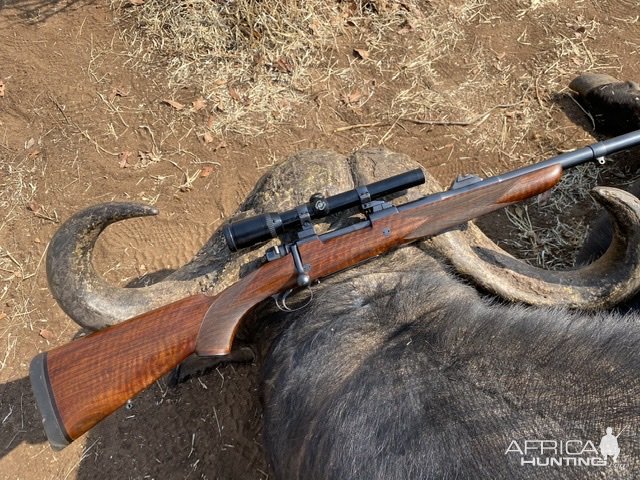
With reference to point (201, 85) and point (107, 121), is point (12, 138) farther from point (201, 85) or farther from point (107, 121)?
point (201, 85)

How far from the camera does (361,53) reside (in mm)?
6207

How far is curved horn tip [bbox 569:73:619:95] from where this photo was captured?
534 centimetres

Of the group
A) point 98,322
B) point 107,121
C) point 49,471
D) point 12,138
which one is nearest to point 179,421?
point 49,471

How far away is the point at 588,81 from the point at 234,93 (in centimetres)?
398

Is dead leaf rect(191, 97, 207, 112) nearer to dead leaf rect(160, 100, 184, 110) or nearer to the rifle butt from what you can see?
dead leaf rect(160, 100, 184, 110)

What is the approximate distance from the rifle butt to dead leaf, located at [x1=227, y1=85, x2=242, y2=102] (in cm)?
384

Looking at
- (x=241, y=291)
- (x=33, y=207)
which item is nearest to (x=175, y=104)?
(x=33, y=207)

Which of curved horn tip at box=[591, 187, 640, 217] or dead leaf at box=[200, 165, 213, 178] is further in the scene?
dead leaf at box=[200, 165, 213, 178]

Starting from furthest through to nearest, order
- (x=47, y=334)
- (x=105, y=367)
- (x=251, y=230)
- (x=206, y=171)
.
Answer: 1. (x=206, y=171)
2. (x=47, y=334)
3. (x=251, y=230)
4. (x=105, y=367)

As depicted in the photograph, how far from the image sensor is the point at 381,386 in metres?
2.52

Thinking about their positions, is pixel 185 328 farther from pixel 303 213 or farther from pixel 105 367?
pixel 303 213

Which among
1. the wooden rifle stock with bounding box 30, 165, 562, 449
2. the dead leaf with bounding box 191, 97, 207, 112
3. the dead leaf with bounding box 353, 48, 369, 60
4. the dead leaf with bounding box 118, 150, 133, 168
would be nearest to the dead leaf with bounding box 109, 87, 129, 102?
the dead leaf with bounding box 118, 150, 133, 168

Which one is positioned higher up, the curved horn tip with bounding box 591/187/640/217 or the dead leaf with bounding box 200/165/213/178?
the dead leaf with bounding box 200/165/213/178

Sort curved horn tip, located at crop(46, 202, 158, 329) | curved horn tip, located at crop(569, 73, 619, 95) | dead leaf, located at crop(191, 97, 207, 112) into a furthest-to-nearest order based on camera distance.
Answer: dead leaf, located at crop(191, 97, 207, 112), curved horn tip, located at crop(569, 73, 619, 95), curved horn tip, located at crop(46, 202, 158, 329)
